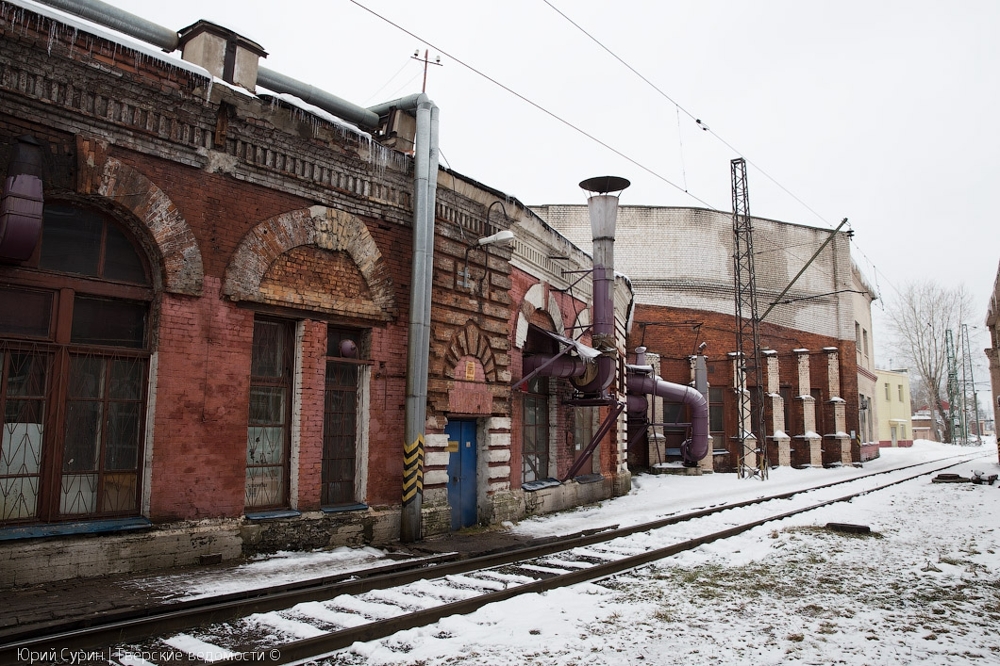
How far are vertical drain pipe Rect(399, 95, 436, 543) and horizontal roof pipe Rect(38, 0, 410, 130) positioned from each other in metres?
1.09

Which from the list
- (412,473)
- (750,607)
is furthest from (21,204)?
(750,607)

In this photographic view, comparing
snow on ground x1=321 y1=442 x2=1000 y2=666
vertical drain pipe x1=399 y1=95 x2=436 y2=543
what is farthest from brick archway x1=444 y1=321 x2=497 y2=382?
snow on ground x1=321 y1=442 x2=1000 y2=666

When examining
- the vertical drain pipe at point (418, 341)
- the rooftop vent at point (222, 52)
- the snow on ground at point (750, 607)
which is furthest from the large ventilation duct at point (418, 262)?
the snow on ground at point (750, 607)

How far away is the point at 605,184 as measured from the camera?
627 inches

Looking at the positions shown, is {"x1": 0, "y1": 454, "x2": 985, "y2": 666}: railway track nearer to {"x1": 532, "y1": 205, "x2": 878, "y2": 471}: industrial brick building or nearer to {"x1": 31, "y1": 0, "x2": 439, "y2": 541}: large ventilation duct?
{"x1": 31, "y1": 0, "x2": 439, "y2": 541}: large ventilation duct

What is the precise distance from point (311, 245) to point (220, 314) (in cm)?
173

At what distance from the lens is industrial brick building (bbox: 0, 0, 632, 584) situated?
7.47m

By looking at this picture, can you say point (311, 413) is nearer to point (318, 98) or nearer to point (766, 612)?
point (318, 98)

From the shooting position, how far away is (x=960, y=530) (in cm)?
1199

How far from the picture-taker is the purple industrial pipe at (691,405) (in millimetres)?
24205

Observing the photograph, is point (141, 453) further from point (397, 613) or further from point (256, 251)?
point (397, 613)

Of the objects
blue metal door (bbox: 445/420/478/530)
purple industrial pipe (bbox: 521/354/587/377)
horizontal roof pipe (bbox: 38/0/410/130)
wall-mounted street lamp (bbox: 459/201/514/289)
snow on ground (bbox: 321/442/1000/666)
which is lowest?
snow on ground (bbox: 321/442/1000/666)

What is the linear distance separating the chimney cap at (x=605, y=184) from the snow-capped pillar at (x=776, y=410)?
17.5 meters

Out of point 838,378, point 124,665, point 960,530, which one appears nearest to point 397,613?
point 124,665
